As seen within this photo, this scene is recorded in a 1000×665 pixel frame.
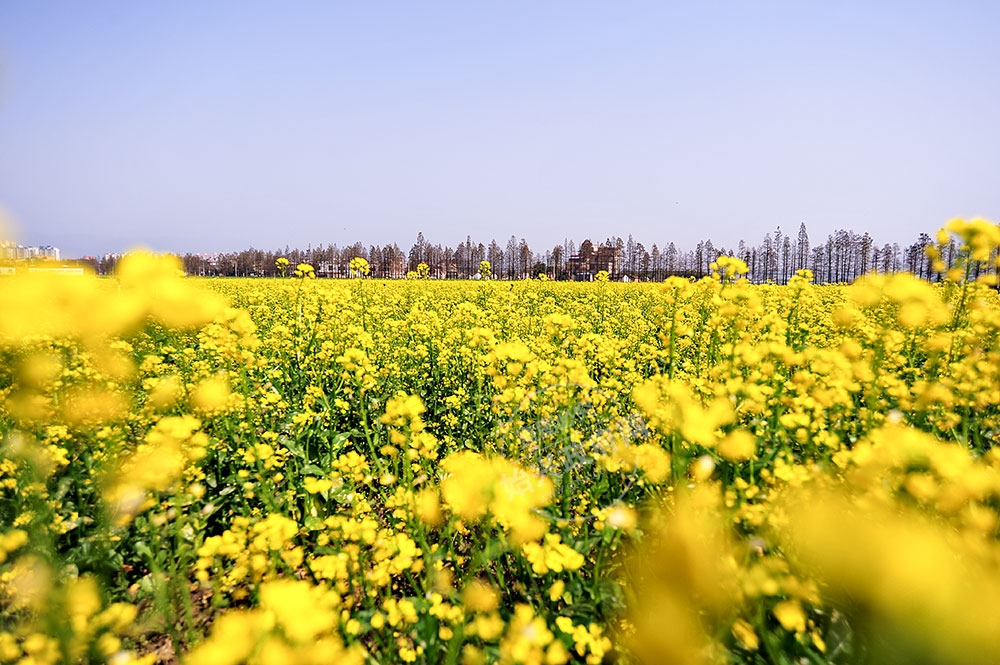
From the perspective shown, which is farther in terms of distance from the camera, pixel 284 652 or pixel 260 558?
pixel 260 558

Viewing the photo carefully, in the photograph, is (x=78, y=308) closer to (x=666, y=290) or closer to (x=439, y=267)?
(x=666, y=290)

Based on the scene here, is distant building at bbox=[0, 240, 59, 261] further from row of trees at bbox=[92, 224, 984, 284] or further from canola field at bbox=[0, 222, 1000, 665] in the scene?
row of trees at bbox=[92, 224, 984, 284]

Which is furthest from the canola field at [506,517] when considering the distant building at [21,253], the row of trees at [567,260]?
the row of trees at [567,260]

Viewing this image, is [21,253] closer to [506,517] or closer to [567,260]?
[506,517]

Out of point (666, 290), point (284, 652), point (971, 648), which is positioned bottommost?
point (284, 652)

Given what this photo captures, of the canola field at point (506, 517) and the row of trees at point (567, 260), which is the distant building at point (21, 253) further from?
the row of trees at point (567, 260)

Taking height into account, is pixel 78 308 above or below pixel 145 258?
below

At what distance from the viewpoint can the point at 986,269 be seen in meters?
4.00

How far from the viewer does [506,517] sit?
192cm

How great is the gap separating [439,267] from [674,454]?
93540 millimetres

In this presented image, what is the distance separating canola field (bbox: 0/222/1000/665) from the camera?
1.29 meters

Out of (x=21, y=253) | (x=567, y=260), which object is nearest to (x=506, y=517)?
(x=21, y=253)

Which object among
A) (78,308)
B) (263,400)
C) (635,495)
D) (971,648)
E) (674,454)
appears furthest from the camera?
(263,400)

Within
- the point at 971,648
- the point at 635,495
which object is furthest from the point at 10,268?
the point at 635,495
